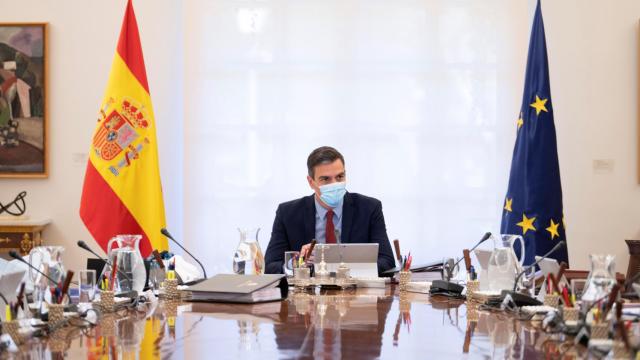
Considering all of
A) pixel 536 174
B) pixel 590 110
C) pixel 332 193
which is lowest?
pixel 332 193

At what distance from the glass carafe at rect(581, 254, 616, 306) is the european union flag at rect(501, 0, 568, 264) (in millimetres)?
2466

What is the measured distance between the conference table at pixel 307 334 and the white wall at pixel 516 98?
295cm

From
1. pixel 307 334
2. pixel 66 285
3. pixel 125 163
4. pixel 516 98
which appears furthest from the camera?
pixel 516 98

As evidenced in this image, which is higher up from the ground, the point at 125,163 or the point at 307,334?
the point at 125,163

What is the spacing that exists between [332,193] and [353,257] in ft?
2.41

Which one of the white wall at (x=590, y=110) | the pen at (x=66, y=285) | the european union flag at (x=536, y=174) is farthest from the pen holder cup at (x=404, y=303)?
the white wall at (x=590, y=110)

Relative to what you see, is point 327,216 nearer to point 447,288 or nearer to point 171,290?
point 447,288

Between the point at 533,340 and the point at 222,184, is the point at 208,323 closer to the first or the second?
the point at 533,340

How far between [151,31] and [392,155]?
6.15ft

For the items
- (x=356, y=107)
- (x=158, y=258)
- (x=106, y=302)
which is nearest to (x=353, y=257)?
(x=158, y=258)

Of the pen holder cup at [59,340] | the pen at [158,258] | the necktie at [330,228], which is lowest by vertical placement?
the pen holder cup at [59,340]

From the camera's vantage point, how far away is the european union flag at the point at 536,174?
448 centimetres

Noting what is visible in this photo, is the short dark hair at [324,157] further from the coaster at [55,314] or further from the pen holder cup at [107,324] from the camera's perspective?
the coaster at [55,314]

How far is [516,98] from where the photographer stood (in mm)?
5223
